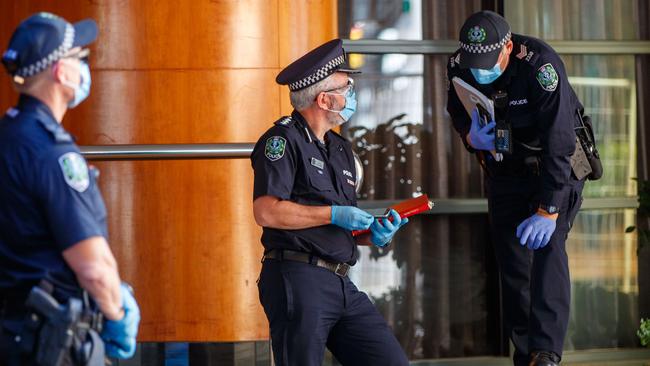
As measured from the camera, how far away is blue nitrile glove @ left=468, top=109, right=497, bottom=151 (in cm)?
479

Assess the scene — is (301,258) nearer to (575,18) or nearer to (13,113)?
(13,113)

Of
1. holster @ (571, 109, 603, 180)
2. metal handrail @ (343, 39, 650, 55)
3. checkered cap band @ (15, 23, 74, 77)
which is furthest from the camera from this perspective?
metal handrail @ (343, 39, 650, 55)

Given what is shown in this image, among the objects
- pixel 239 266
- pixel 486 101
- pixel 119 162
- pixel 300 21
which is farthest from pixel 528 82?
pixel 119 162

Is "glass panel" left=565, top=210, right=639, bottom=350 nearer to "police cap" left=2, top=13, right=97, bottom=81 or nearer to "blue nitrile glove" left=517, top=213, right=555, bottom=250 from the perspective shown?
"blue nitrile glove" left=517, top=213, right=555, bottom=250

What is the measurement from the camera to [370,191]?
237 inches

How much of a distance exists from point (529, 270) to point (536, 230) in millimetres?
364

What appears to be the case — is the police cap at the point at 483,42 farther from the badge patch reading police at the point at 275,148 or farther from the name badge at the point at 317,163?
the badge patch reading police at the point at 275,148

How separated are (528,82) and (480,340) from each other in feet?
6.61

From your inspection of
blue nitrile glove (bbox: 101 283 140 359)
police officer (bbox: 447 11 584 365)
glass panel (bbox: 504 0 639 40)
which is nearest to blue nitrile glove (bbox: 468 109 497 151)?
police officer (bbox: 447 11 584 365)

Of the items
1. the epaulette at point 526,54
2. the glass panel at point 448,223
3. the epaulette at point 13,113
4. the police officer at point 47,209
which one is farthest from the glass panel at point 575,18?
the epaulette at point 13,113

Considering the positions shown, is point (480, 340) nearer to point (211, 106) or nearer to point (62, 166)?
point (211, 106)

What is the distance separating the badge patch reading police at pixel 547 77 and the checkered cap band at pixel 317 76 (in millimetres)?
1077

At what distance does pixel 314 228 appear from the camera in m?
3.92

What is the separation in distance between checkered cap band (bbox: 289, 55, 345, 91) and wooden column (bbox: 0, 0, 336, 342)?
41.9 inches
